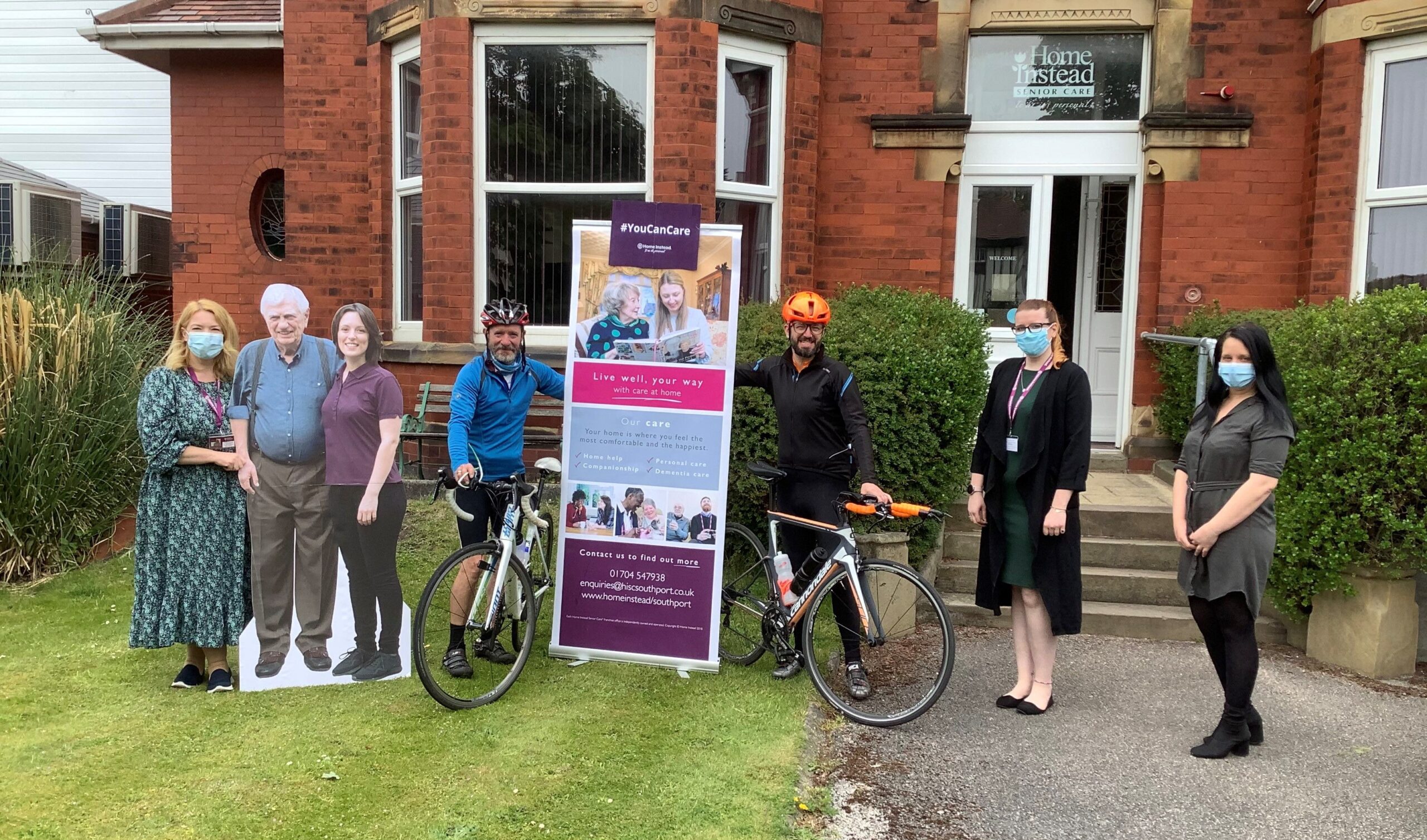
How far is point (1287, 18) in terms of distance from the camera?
795 cm

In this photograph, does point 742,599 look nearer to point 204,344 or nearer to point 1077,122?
point 204,344

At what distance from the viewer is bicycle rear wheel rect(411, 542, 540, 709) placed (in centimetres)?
439

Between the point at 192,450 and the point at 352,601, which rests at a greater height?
the point at 192,450

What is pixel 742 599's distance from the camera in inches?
200

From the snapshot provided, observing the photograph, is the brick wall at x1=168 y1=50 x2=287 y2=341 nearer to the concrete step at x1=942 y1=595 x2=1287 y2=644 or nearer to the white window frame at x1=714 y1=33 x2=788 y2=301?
the white window frame at x1=714 y1=33 x2=788 y2=301

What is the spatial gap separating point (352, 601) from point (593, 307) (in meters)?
1.76

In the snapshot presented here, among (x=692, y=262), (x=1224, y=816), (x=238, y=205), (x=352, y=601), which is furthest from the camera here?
(x=238, y=205)

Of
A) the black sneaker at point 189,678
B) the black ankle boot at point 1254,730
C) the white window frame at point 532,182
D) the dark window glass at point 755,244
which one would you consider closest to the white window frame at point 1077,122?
the dark window glass at point 755,244

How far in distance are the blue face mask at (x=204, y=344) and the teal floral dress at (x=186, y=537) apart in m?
0.14

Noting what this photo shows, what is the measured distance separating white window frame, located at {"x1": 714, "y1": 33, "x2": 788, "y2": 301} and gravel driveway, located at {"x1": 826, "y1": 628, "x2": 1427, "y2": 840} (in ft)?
13.1

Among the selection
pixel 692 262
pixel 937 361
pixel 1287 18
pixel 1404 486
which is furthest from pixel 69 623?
pixel 1287 18

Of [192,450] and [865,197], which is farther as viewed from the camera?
[865,197]

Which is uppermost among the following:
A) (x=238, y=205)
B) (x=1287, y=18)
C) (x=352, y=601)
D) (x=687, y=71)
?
(x=1287, y=18)

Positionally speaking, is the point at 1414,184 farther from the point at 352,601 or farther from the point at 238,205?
the point at 238,205
